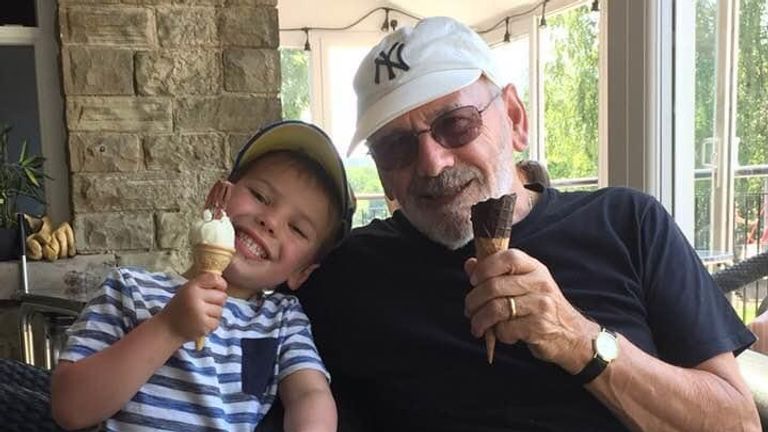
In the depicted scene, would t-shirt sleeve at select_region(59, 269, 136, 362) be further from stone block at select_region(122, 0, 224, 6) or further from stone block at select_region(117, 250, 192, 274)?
stone block at select_region(122, 0, 224, 6)

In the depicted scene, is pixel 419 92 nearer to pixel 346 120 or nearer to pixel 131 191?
pixel 131 191

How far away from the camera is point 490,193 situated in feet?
4.14

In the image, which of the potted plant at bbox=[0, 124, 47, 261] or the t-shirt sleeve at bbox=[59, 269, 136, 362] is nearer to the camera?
the t-shirt sleeve at bbox=[59, 269, 136, 362]

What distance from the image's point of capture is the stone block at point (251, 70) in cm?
313

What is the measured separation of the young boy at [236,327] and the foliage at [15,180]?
1983 mm

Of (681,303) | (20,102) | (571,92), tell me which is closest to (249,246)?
(681,303)

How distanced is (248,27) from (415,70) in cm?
205

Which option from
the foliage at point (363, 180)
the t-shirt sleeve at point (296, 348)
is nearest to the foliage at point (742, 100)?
the t-shirt sleeve at point (296, 348)

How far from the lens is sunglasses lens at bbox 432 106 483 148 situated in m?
1.25

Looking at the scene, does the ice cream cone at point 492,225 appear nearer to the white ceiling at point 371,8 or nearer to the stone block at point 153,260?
the stone block at point 153,260

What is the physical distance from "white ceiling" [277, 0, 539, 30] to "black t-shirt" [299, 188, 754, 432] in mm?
5207

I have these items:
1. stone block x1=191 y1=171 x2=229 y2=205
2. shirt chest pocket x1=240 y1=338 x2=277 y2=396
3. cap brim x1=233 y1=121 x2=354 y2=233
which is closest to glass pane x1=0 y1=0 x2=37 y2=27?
stone block x1=191 y1=171 x2=229 y2=205

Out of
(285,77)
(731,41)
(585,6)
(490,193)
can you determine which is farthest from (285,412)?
(285,77)

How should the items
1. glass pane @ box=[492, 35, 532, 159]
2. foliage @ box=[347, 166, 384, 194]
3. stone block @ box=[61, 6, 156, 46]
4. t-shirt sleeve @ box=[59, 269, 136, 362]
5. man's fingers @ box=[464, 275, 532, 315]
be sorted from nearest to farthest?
man's fingers @ box=[464, 275, 532, 315] < t-shirt sleeve @ box=[59, 269, 136, 362] < stone block @ box=[61, 6, 156, 46] < glass pane @ box=[492, 35, 532, 159] < foliage @ box=[347, 166, 384, 194]
